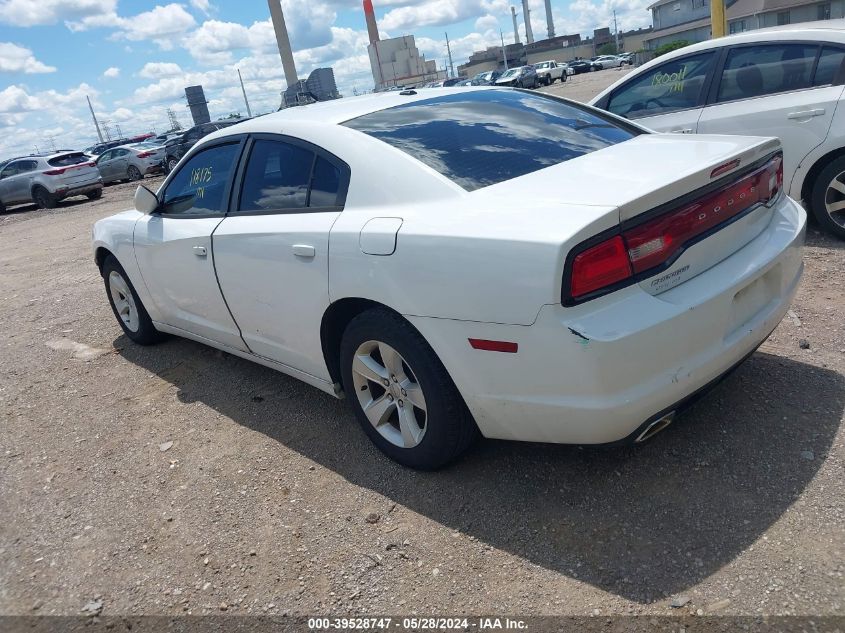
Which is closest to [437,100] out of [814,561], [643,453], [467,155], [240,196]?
[467,155]

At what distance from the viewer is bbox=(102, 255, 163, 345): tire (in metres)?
5.11

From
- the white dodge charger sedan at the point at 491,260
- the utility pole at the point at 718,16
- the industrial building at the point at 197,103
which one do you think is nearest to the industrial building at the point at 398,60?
the industrial building at the point at 197,103

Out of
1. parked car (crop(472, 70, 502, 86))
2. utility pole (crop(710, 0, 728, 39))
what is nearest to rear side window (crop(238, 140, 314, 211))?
utility pole (crop(710, 0, 728, 39))

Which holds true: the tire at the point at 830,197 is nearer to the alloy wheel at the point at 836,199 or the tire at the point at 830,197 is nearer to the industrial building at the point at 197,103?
the alloy wheel at the point at 836,199

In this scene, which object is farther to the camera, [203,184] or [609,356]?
[203,184]

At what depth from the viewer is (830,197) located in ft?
16.8

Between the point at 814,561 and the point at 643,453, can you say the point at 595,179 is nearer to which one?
the point at 643,453

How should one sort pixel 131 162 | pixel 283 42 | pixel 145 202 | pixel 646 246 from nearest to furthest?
1. pixel 646 246
2. pixel 145 202
3. pixel 131 162
4. pixel 283 42

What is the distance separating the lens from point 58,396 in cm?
477

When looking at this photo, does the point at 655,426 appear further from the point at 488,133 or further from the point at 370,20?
the point at 370,20

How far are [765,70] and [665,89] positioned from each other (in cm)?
84

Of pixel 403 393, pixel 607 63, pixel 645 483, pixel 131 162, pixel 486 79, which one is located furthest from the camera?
pixel 607 63

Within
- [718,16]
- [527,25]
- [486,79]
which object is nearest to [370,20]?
[527,25]

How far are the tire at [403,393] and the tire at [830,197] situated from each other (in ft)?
12.6
